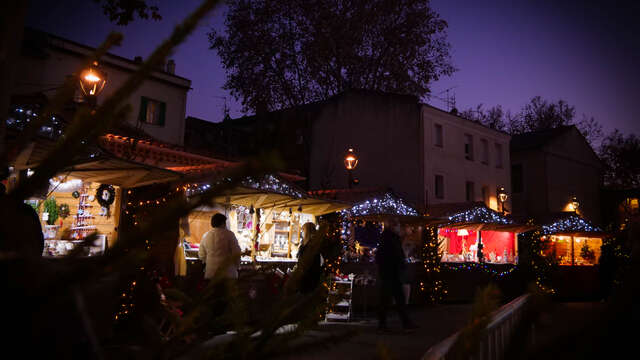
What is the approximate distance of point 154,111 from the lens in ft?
74.7

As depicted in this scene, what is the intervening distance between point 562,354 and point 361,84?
2923 centimetres

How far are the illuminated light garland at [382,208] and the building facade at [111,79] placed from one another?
6.93 meters

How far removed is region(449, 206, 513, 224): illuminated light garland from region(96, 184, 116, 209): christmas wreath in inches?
491

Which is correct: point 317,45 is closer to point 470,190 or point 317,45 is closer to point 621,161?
point 470,190

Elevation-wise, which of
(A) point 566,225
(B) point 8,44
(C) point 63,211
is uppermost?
(A) point 566,225

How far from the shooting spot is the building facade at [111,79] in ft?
60.1

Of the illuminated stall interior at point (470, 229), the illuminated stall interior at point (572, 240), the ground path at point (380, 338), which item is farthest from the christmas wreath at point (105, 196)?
the illuminated stall interior at point (572, 240)

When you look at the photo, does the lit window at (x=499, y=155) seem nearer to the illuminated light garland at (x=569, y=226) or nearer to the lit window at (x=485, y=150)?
the lit window at (x=485, y=150)

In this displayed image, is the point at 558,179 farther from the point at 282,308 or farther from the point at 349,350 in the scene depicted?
the point at 282,308

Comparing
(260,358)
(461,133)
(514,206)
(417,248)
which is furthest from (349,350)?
(514,206)

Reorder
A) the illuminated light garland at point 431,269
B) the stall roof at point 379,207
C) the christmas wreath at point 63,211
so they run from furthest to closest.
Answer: the illuminated light garland at point 431,269
the stall roof at point 379,207
the christmas wreath at point 63,211

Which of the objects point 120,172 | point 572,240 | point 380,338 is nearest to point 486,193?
point 572,240

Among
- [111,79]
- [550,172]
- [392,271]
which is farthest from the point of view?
[550,172]

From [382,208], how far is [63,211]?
9.55m
